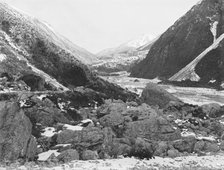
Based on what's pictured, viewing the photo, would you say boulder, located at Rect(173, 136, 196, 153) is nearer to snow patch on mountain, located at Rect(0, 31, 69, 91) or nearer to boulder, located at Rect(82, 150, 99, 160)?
boulder, located at Rect(82, 150, 99, 160)


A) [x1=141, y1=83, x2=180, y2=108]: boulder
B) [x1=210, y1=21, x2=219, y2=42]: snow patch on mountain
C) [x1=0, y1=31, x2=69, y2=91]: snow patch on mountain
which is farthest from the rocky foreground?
[x1=210, y1=21, x2=219, y2=42]: snow patch on mountain

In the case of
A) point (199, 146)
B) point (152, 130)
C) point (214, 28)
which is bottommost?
point (199, 146)

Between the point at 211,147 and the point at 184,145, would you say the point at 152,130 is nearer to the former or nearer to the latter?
the point at 184,145

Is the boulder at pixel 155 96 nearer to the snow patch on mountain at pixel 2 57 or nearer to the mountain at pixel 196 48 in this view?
the snow patch on mountain at pixel 2 57

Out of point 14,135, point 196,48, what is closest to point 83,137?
point 14,135

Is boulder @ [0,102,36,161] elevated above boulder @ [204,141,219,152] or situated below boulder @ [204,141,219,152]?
above

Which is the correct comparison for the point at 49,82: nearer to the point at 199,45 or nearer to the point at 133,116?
the point at 133,116

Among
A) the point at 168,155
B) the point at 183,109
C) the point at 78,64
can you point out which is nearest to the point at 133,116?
the point at 168,155
